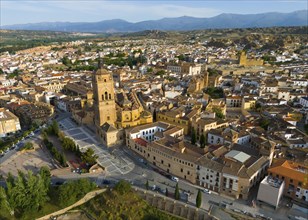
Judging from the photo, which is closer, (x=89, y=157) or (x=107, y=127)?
(x=89, y=157)

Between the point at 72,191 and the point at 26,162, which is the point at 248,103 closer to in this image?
the point at 72,191

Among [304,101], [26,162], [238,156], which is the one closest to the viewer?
[238,156]

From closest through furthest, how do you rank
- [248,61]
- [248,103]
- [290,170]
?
[290,170] → [248,103] → [248,61]

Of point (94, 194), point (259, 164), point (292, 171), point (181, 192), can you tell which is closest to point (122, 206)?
point (94, 194)

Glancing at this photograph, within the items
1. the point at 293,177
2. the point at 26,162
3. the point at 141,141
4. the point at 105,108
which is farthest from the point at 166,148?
A: the point at 26,162

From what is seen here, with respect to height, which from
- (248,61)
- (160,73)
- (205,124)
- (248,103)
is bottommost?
(248,103)

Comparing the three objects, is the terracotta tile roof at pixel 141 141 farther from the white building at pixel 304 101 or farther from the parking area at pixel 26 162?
the white building at pixel 304 101
